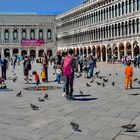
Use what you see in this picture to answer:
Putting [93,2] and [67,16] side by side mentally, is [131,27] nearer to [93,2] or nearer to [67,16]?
[93,2]

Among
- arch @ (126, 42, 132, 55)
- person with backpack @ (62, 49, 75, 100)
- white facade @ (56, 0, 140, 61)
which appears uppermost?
white facade @ (56, 0, 140, 61)

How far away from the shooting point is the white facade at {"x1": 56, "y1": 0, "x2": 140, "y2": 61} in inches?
2154

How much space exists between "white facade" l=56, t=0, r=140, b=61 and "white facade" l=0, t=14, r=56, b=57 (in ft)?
43.6

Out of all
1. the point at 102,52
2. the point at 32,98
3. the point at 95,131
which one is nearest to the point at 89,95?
the point at 32,98

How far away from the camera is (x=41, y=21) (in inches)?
3893

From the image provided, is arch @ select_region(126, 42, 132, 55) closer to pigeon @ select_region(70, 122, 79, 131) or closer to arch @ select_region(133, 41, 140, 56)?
arch @ select_region(133, 41, 140, 56)

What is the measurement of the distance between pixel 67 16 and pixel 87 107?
73.9 meters

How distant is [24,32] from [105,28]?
40125 mm

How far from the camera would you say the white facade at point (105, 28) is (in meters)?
54.7

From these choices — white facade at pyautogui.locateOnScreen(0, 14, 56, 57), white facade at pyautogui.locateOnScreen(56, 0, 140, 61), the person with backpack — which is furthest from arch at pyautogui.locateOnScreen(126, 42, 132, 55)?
the person with backpack

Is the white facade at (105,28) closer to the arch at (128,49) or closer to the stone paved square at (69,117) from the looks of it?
the arch at (128,49)

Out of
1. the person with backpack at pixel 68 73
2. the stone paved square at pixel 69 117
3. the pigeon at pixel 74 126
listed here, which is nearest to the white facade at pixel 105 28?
the person with backpack at pixel 68 73

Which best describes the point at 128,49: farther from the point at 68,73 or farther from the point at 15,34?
the point at 15,34

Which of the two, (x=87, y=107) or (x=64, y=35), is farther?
(x=64, y=35)
